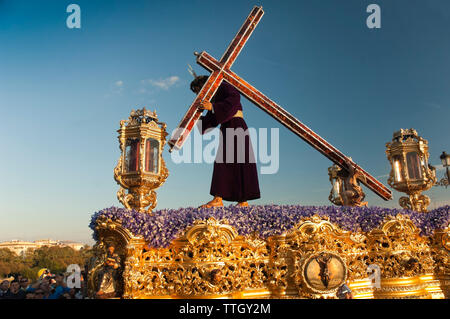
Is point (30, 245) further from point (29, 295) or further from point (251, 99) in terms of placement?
point (251, 99)

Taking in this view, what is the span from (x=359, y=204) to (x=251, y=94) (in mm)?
3567

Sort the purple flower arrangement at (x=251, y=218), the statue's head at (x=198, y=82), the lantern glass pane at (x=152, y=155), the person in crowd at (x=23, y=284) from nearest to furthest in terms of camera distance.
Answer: the purple flower arrangement at (x=251, y=218), the person in crowd at (x=23, y=284), the lantern glass pane at (x=152, y=155), the statue's head at (x=198, y=82)

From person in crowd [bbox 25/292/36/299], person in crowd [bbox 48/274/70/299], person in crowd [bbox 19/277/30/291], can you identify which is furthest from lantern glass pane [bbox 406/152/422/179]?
person in crowd [bbox 19/277/30/291]

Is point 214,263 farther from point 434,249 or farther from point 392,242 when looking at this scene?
point 434,249

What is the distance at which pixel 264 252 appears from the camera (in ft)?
17.9

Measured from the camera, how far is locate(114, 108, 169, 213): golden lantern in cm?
627

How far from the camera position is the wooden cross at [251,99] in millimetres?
6645

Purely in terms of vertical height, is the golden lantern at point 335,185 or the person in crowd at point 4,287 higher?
the golden lantern at point 335,185

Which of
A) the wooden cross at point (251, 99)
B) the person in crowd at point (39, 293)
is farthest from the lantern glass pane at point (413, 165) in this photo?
the person in crowd at point (39, 293)

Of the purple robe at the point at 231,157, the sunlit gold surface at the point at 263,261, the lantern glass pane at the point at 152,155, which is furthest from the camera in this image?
the purple robe at the point at 231,157

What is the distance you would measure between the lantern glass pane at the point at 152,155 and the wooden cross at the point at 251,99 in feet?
2.68

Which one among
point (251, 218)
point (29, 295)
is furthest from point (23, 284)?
point (251, 218)

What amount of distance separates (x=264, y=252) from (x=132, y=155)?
3.29 metres

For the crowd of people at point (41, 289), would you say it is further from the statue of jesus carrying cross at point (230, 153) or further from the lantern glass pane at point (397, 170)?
the lantern glass pane at point (397, 170)
